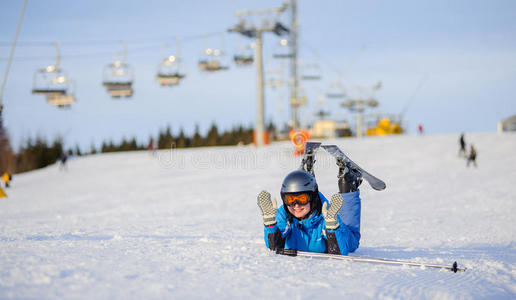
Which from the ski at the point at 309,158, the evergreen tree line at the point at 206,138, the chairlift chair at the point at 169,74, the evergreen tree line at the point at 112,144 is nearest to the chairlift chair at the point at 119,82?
the chairlift chair at the point at 169,74

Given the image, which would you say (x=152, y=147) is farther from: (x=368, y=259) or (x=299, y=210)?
(x=368, y=259)

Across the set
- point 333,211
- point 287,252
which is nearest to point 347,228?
point 333,211

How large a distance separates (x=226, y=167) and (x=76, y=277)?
2177 cm

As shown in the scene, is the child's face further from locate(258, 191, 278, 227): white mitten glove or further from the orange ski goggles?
locate(258, 191, 278, 227): white mitten glove

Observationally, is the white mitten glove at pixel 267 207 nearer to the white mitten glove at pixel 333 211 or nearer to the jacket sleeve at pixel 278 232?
the jacket sleeve at pixel 278 232

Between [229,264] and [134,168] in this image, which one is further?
[134,168]

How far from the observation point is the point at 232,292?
136 inches

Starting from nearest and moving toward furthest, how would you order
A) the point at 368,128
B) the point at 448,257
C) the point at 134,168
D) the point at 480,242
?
the point at 448,257 → the point at 480,242 → the point at 134,168 → the point at 368,128

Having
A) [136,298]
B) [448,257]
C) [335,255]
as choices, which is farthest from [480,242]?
[136,298]

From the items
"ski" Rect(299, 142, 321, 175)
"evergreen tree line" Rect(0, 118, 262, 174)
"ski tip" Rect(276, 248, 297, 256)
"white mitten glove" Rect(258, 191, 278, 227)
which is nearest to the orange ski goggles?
"white mitten glove" Rect(258, 191, 278, 227)

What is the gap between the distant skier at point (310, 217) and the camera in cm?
449

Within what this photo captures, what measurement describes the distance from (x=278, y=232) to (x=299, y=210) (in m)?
0.32

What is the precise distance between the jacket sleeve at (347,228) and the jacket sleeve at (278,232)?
485mm

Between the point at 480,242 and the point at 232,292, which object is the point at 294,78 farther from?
the point at 232,292
